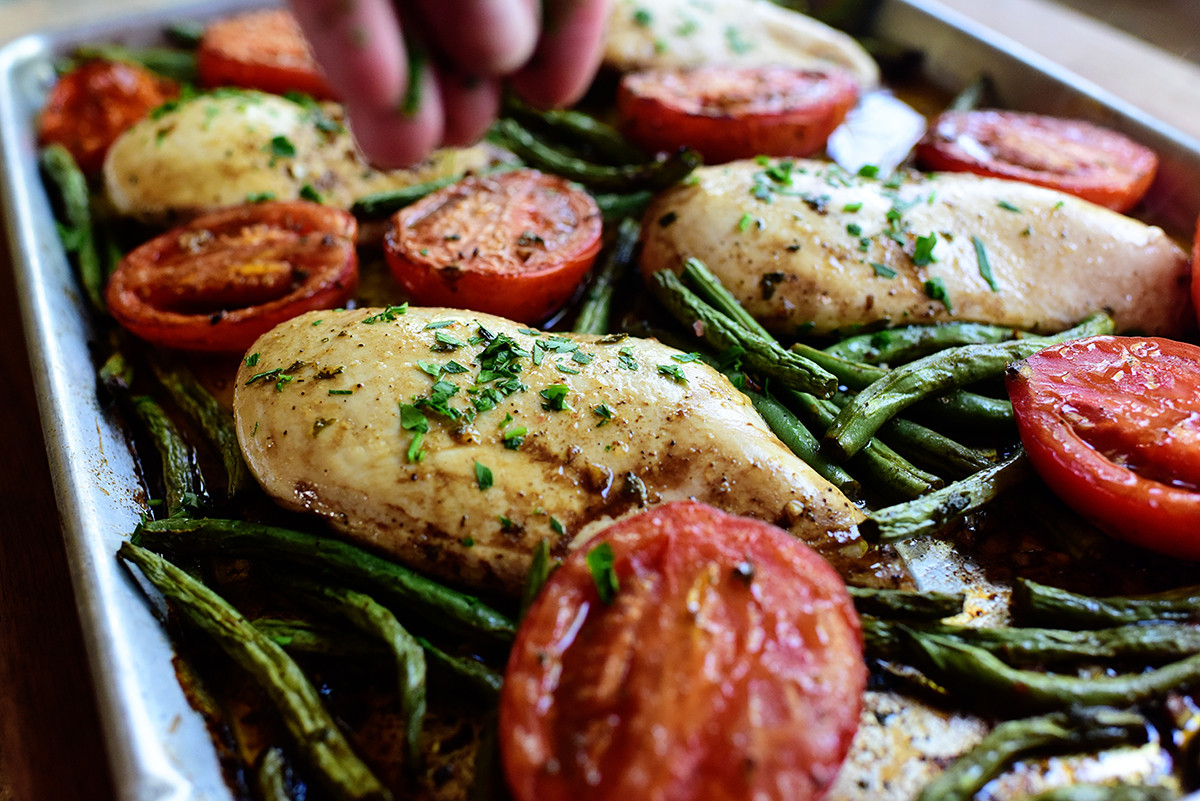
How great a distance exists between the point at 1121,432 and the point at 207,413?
3.27 m

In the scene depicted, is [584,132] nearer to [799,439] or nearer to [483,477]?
[799,439]

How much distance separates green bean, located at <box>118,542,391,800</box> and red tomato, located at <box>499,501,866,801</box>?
0.49m

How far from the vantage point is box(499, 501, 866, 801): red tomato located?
1812mm

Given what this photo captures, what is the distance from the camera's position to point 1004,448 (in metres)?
3.09

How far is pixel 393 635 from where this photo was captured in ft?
7.58

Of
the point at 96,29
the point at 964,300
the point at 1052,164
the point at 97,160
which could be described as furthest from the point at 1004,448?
the point at 96,29

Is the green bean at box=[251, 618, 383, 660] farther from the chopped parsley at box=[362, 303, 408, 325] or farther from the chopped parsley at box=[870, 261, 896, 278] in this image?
the chopped parsley at box=[870, 261, 896, 278]

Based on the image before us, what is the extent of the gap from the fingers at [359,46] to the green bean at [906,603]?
6.22ft

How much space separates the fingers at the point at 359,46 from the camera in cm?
134

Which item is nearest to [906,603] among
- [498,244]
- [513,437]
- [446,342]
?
[513,437]

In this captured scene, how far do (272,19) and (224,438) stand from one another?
3760mm

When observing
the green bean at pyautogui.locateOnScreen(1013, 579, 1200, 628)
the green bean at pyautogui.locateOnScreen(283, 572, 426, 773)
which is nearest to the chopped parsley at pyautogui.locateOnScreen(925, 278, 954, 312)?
the green bean at pyautogui.locateOnScreen(1013, 579, 1200, 628)

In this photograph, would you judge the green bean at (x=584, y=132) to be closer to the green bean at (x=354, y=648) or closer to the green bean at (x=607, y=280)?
the green bean at (x=607, y=280)

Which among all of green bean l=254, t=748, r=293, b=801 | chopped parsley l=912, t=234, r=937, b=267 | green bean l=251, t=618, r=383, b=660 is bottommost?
green bean l=254, t=748, r=293, b=801
